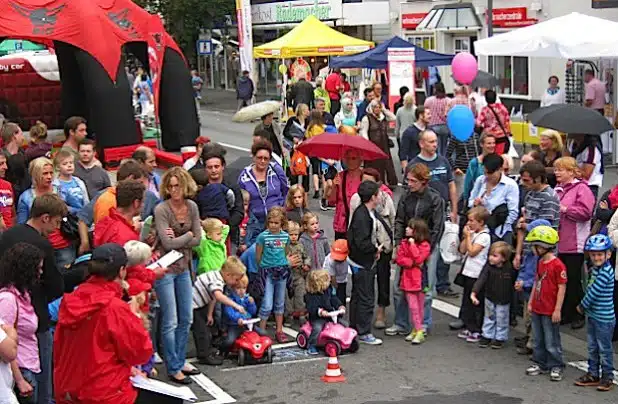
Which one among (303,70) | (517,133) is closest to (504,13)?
(303,70)

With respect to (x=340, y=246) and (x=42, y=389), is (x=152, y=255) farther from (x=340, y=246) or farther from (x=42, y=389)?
(x=340, y=246)

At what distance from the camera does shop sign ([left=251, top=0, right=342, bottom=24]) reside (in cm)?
3825

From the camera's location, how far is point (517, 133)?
2125 centimetres

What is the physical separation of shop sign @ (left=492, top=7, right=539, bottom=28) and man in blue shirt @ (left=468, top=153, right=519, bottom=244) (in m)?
19.9

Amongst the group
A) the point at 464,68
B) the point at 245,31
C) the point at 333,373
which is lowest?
the point at 333,373

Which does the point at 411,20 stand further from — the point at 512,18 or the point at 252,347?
the point at 252,347

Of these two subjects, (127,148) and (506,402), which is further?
(127,148)

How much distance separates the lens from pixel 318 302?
941 centimetres

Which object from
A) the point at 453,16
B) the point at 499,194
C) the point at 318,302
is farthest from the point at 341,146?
the point at 453,16

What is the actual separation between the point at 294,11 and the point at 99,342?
35.7m

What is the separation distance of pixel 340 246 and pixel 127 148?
20.4 feet

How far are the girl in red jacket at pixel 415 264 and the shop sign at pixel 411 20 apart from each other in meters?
25.8

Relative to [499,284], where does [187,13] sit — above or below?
above

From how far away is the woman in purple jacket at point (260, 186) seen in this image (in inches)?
420
